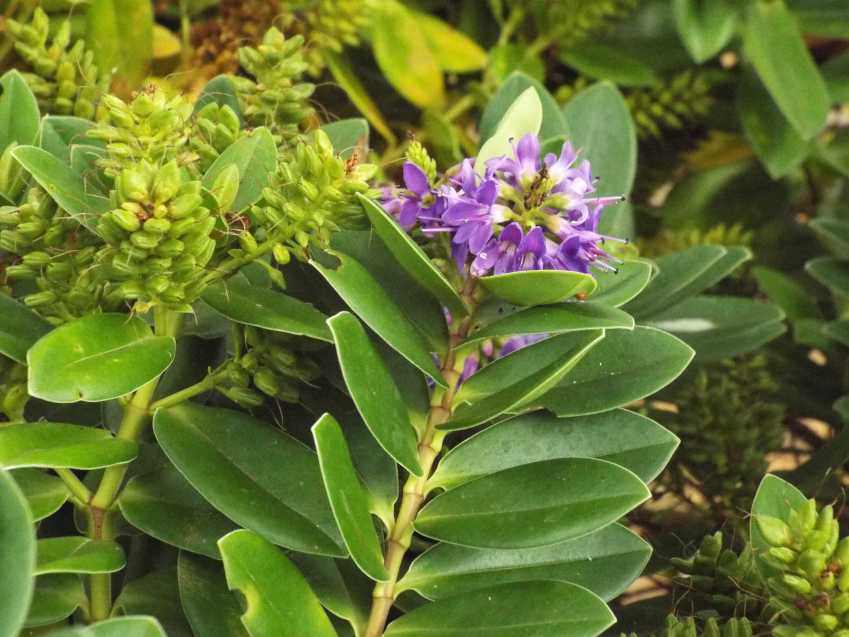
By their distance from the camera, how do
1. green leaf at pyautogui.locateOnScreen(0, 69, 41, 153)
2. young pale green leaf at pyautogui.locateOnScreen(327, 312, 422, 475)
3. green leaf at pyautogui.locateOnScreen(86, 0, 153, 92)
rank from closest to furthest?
young pale green leaf at pyautogui.locateOnScreen(327, 312, 422, 475)
green leaf at pyautogui.locateOnScreen(0, 69, 41, 153)
green leaf at pyautogui.locateOnScreen(86, 0, 153, 92)

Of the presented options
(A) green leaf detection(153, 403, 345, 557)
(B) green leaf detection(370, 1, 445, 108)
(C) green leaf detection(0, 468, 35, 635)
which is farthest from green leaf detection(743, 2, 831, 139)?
(C) green leaf detection(0, 468, 35, 635)

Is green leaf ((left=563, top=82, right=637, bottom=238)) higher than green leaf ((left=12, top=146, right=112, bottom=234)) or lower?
lower

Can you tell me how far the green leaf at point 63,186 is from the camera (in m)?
0.55

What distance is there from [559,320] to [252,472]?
18 cm

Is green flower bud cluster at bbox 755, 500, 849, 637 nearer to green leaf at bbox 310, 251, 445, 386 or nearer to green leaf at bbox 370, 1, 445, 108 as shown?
green leaf at bbox 310, 251, 445, 386

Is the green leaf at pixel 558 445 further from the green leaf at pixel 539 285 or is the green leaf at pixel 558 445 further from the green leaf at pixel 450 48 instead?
the green leaf at pixel 450 48

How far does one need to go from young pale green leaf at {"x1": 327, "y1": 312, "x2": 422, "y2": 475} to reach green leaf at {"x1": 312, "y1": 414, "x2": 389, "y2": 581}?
0.02 meters

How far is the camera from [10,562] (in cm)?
42

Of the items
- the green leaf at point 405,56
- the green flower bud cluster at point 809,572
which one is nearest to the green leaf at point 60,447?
the green flower bud cluster at point 809,572

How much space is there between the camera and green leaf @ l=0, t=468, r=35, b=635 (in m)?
0.42

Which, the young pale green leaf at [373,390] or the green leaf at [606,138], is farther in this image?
the green leaf at [606,138]

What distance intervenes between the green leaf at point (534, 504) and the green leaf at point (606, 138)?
280 mm

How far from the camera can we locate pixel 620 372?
2.09 ft

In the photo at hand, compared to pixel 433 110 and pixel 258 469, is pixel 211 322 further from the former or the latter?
pixel 433 110
